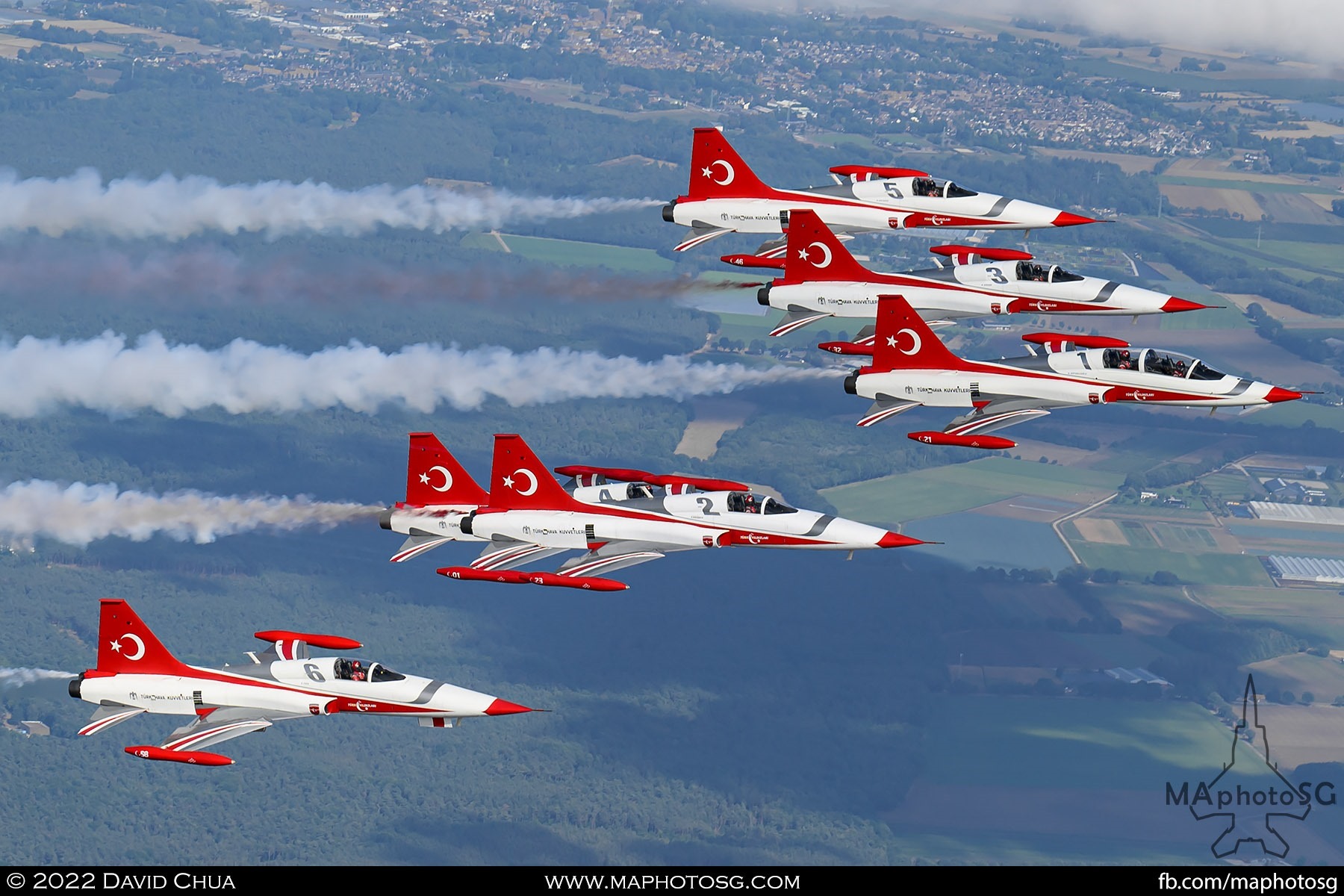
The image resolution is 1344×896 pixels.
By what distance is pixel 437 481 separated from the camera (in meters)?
95.1

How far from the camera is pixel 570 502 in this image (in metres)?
91.7

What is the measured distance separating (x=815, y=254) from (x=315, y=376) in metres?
36.1

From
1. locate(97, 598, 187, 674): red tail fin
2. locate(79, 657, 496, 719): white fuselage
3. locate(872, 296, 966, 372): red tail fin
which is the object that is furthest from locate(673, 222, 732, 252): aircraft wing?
locate(97, 598, 187, 674): red tail fin

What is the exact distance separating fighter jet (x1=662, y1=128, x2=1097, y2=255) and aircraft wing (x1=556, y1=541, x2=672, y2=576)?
590 inches

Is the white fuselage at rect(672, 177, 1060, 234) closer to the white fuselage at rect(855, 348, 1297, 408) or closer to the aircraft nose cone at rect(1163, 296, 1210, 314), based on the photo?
the aircraft nose cone at rect(1163, 296, 1210, 314)

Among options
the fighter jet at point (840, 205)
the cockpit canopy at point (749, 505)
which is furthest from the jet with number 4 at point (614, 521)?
the fighter jet at point (840, 205)

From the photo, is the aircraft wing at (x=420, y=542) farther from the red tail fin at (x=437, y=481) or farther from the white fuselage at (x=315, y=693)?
the white fuselage at (x=315, y=693)

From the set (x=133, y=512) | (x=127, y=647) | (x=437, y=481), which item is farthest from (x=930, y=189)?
(x=127, y=647)

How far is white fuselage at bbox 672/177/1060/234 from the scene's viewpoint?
98688mm

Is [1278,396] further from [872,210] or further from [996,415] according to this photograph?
[872,210]

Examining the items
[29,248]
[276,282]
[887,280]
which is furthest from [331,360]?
[29,248]

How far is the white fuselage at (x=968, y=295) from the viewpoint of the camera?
314 feet

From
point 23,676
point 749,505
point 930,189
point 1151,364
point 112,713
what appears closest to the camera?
point 112,713
